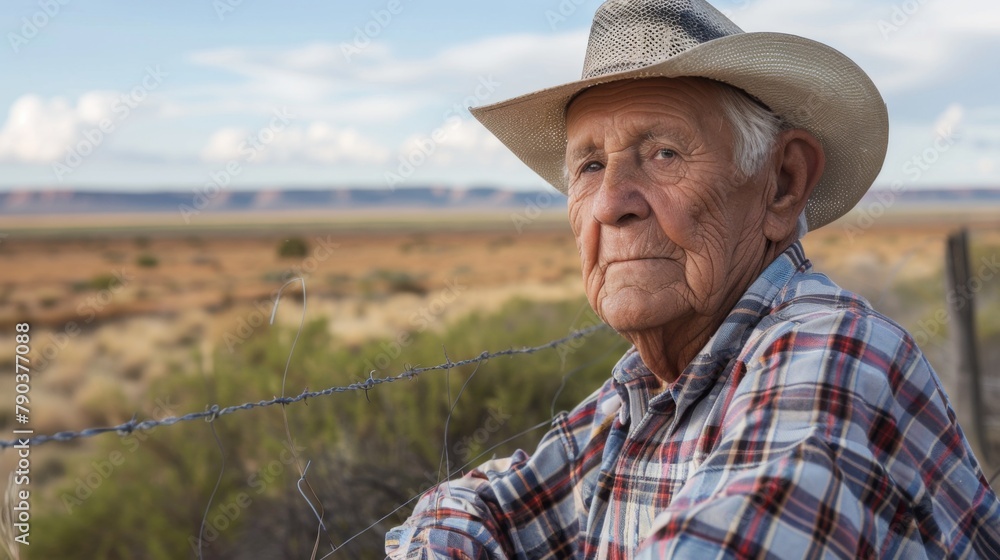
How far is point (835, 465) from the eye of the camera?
131 cm

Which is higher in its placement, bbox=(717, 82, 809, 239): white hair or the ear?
bbox=(717, 82, 809, 239): white hair

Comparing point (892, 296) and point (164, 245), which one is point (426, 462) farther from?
point (164, 245)

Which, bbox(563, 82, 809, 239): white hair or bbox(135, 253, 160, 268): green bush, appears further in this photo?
bbox(135, 253, 160, 268): green bush

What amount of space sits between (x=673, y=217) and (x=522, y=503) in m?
0.83

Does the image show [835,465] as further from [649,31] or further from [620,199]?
[649,31]

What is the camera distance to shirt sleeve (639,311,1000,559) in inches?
50.4

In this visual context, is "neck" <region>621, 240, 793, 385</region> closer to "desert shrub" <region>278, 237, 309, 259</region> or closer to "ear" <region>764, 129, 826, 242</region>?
"ear" <region>764, 129, 826, 242</region>

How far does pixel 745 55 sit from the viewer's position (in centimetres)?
183

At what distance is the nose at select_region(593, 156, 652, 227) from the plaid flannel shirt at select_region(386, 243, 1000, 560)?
301 mm

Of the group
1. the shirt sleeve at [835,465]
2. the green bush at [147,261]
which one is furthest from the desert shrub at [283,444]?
the green bush at [147,261]

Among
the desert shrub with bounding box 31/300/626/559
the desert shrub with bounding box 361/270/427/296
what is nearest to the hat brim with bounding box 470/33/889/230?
the desert shrub with bounding box 31/300/626/559

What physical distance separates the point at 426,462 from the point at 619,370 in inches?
119

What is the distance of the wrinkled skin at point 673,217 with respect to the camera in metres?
1.85

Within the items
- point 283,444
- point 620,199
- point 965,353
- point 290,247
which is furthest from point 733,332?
point 965,353
